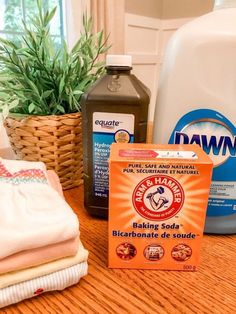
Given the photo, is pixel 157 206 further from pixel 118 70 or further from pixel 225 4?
pixel 225 4

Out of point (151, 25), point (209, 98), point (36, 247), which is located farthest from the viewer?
point (151, 25)

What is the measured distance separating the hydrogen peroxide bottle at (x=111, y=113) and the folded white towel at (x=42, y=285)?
0.56ft

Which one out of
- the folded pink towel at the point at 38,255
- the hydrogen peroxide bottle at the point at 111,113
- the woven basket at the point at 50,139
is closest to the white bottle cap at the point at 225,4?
the hydrogen peroxide bottle at the point at 111,113

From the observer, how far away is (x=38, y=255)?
32 cm

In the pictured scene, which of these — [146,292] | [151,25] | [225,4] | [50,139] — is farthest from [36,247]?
[151,25]

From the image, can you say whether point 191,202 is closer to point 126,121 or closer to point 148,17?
point 126,121

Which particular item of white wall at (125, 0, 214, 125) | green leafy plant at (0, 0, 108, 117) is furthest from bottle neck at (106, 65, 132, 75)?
white wall at (125, 0, 214, 125)

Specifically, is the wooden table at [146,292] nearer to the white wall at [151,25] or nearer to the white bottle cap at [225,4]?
the white bottle cap at [225,4]

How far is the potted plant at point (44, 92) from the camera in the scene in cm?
53

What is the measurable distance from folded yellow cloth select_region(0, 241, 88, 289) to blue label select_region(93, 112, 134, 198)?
157 mm

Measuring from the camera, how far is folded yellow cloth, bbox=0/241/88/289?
0.31 metres

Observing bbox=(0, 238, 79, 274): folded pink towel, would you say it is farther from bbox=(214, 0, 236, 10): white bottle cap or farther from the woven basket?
bbox=(214, 0, 236, 10): white bottle cap

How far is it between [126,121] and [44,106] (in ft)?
0.59

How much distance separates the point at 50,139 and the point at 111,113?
147mm
